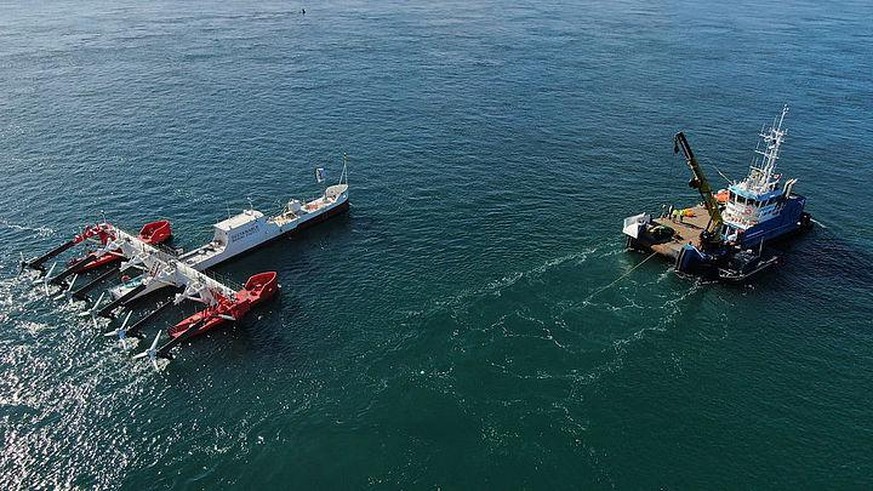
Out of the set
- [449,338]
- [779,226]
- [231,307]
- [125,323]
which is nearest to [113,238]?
[125,323]

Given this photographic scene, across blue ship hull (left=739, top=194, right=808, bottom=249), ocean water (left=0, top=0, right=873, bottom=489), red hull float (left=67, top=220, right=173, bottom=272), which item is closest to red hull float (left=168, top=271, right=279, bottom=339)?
ocean water (left=0, top=0, right=873, bottom=489)

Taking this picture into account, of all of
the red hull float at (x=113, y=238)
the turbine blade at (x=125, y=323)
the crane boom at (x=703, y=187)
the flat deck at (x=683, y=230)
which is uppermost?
the crane boom at (x=703, y=187)

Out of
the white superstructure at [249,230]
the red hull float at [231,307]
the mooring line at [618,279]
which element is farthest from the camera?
the white superstructure at [249,230]

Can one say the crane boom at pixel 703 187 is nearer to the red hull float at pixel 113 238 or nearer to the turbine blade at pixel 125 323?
the turbine blade at pixel 125 323

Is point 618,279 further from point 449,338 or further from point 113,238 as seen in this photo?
point 113,238

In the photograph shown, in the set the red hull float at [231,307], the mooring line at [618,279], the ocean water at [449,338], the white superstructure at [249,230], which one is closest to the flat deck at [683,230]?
the mooring line at [618,279]

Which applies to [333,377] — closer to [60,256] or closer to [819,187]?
[60,256]
